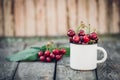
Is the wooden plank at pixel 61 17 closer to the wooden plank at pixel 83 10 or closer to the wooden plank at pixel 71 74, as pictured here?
the wooden plank at pixel 83 10

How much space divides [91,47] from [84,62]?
0.09 meters

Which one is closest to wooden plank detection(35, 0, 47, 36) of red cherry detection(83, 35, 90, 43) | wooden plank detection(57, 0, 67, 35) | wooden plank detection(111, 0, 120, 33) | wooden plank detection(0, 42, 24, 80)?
wooden plank detection(57, 0, 67, 35)

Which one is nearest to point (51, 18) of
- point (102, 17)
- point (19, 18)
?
A: point (19, 18)

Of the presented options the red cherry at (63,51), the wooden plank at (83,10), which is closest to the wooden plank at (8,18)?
the wooden plank at (83,10)

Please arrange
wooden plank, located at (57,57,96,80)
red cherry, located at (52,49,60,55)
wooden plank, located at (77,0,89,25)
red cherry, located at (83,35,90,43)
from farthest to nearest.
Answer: wooden plank, located at (77,0,89,25) → red cherry, located at (52,49,60,55) → red cherry, located at (83,35,90,43) → wooden plank, located at (57,57,96,80)

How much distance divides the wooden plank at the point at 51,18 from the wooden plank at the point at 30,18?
0.54ft

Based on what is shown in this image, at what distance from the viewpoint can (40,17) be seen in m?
4.17

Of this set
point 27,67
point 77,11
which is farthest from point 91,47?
point 77,11

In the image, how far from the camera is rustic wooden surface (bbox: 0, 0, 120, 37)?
13.5 feet

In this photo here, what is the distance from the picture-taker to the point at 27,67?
2.10 m

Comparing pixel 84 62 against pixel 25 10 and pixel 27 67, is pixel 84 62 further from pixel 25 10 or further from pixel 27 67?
pixel 25 10

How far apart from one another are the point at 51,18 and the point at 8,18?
495mm

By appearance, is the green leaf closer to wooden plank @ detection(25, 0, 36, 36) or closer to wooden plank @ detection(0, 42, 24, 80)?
wooden plank @ detection(0, 42, 24, 80)

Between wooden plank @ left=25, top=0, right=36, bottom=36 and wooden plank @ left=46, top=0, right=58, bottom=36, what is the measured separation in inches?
6.5
